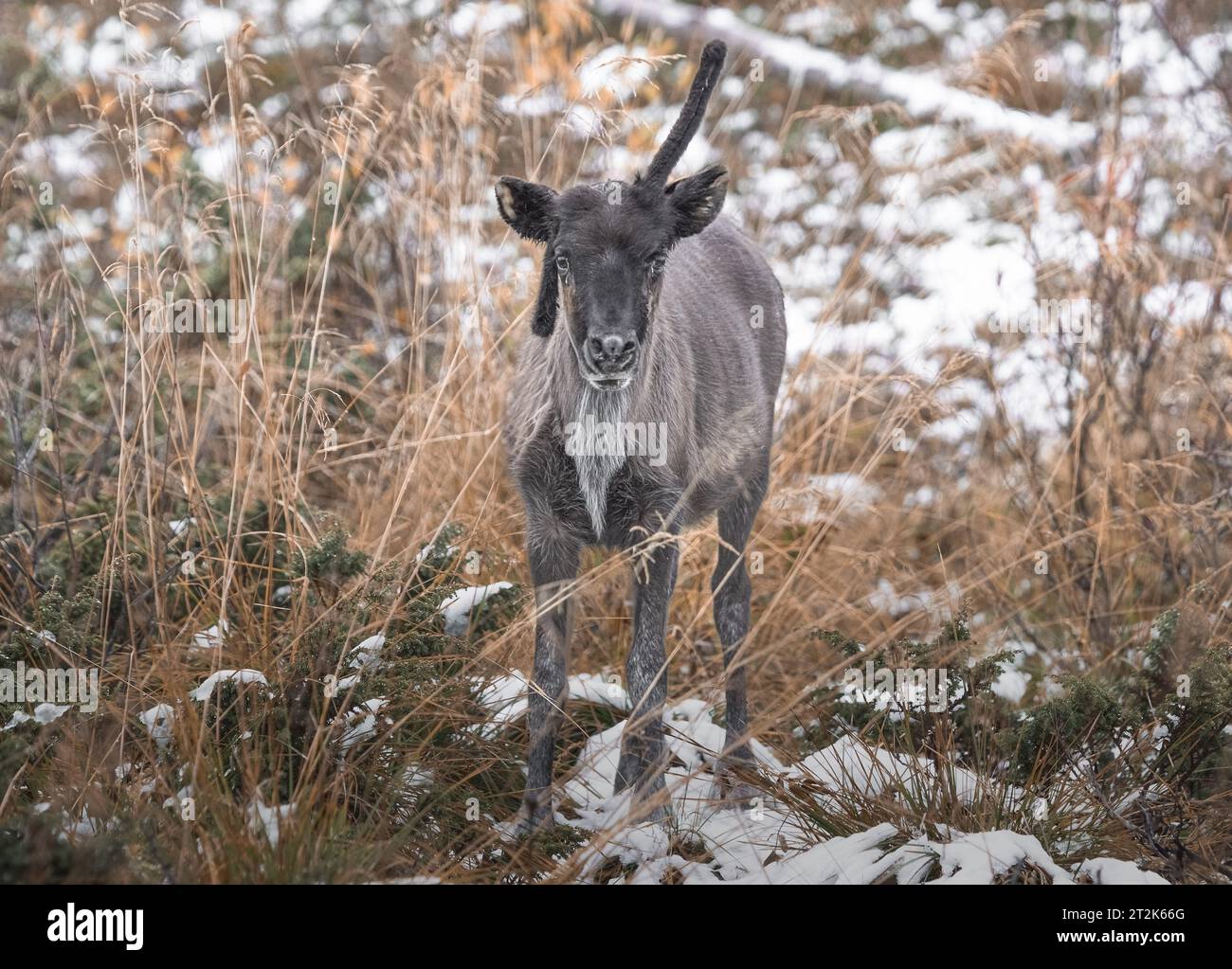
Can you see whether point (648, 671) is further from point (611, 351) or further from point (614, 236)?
point (614, 236)

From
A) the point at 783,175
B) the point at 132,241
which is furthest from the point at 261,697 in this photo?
the point at 783,175

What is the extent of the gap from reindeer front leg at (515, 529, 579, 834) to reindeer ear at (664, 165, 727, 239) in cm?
130

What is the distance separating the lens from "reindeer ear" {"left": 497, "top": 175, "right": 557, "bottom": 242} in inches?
174

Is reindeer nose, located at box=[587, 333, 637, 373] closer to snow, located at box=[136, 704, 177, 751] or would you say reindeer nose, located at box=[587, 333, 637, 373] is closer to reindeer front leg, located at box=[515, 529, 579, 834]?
reindeer front leg, located at box=[515, 529, 579, 834]

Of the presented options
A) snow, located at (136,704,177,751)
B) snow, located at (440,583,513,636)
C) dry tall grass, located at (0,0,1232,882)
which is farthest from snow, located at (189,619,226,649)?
snow, located at (440,583,513,636)

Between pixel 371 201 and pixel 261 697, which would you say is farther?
pixel 371 201

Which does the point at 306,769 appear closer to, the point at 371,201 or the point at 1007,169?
the point at 371,201

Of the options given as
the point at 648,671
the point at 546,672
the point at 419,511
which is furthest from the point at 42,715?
the point at 648,671

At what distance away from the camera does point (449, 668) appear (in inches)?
181

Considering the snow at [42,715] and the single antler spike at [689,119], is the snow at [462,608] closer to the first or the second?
the snow at [42,715]

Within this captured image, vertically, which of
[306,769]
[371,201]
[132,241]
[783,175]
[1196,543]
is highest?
[783,175]

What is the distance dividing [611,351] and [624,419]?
0.57m
